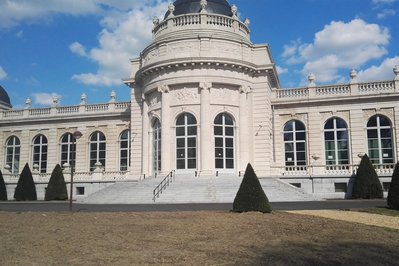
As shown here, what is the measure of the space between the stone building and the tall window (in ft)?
0.24

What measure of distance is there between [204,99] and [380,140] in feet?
45.4

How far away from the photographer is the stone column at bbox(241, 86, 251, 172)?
3062 centimetres

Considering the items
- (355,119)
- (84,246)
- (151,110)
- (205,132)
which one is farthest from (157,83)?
(84,246)

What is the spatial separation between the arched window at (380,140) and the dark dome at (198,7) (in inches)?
560

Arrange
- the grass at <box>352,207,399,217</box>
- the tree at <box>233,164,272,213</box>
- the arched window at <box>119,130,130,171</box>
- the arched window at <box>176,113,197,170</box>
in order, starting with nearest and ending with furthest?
the grass at <box>352,207,399,217</box>
the tree at <box>233,164,272,213</box>
the arched window at <box>176,113,197,170</box>
the arched window at <box>119,130,130,171</box>

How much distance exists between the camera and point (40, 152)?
1628 inches

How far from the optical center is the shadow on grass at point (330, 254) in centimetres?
814

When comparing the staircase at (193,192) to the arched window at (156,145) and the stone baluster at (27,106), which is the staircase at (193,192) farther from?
the stone baluster at (27,106)

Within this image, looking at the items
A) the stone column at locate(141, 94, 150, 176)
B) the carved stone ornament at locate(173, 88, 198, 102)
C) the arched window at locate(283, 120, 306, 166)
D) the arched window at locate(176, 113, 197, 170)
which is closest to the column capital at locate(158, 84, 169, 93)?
the carved stone ornament at locate(173, 88, 198, 102)

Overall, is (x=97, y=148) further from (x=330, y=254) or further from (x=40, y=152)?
(x=330, y=254)

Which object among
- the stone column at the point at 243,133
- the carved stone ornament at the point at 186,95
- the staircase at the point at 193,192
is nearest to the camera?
the staircase at the point at 193,192

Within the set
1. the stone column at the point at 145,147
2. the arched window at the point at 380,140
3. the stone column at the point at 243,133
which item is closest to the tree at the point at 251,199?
the stone column at the point at 243,133

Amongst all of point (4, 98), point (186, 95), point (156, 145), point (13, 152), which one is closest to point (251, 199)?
point (186, 95)

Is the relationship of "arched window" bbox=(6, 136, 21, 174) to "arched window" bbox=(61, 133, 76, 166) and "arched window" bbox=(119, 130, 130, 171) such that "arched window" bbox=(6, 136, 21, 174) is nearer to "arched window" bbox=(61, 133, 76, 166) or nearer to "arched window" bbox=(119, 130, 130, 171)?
"arched window" bbox=(61, 133, 76, 166)
